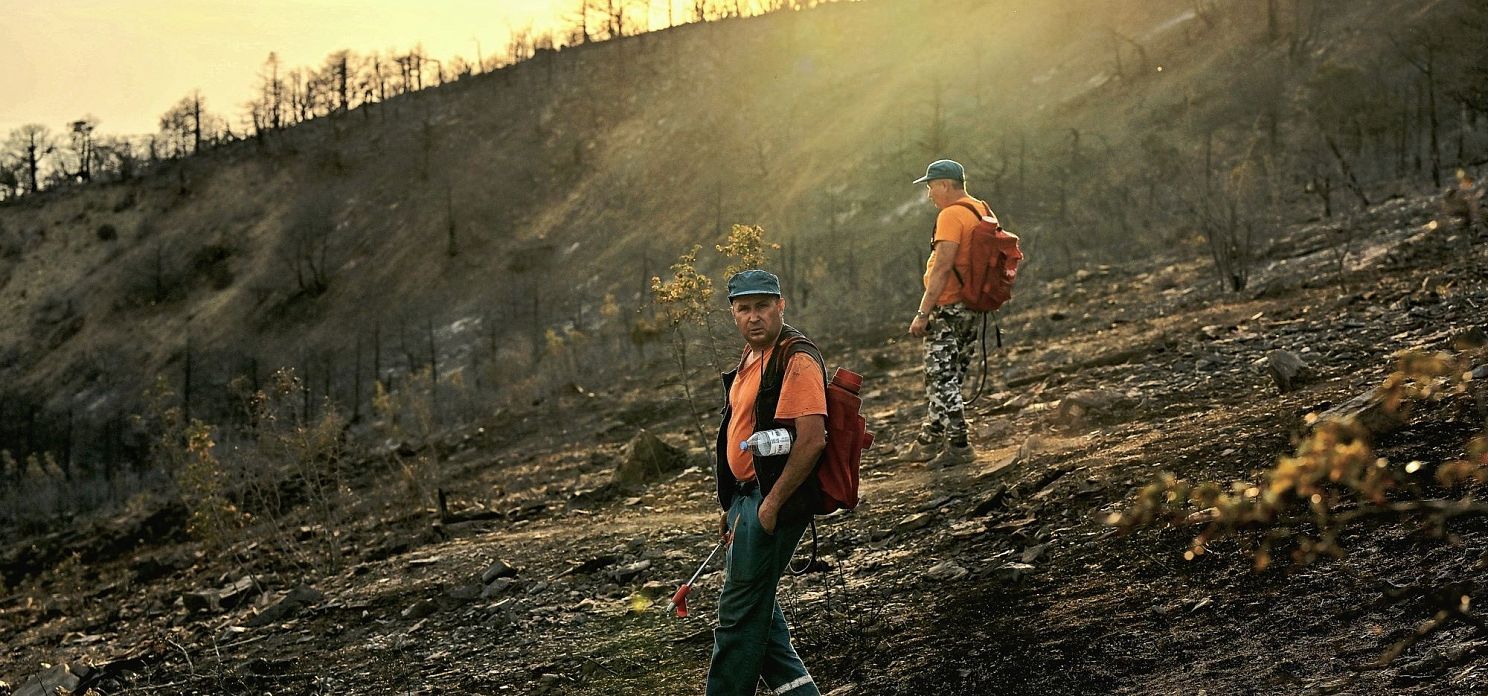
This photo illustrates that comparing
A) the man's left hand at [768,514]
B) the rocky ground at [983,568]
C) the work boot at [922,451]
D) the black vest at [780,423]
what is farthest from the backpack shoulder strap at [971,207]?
the man's left hand at [768,514]

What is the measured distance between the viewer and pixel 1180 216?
20.9 metres

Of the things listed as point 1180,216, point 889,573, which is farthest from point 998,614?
point 1180,216

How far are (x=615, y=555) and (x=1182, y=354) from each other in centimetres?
507

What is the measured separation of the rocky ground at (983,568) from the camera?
4637 mm

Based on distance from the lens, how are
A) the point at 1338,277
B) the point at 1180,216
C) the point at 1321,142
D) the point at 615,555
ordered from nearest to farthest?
the point at 615,555
the point at 1338,277
the point at 1180,216
the point at 1321,142

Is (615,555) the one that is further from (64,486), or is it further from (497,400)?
(64,486)

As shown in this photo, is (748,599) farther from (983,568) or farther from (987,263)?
(987,263)

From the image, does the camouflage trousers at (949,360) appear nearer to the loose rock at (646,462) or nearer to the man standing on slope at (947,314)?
the man standing on slope at (947,314)

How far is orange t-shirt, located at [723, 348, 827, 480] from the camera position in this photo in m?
3.95

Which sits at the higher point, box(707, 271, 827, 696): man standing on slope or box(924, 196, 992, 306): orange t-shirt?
box(924, 196, 992, 306): orange t-shirt

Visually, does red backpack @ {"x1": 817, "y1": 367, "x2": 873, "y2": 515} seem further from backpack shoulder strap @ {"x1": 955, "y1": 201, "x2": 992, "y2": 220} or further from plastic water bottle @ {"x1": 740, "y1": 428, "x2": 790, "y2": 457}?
backpack shoulder strap @ {"x1": 955, "y1": 201, "x2": 992, "y2": 220}

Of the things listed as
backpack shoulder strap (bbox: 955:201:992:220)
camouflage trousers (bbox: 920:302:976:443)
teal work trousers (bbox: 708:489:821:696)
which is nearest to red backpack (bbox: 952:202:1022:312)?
backpack shoulder strap (bbox: 955:201:992:220)

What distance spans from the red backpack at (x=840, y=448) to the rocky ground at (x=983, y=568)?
1.21 meters

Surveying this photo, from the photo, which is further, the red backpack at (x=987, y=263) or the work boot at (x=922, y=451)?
the work boot at (x=922, y=451)
